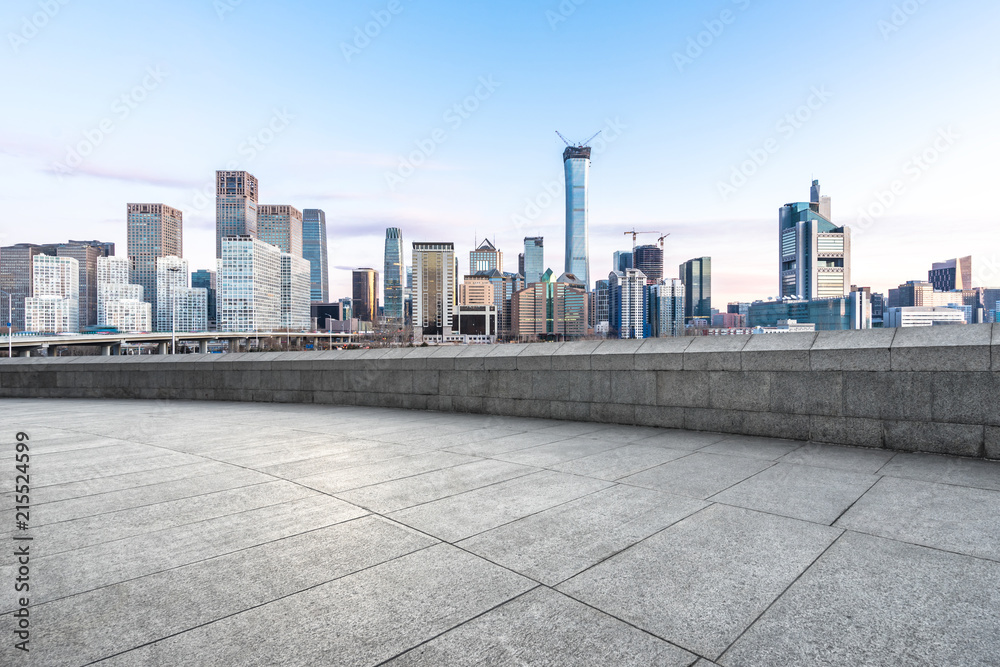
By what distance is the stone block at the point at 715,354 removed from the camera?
7.34m

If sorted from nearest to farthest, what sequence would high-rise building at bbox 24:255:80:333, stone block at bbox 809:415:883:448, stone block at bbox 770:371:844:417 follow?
stone block at bbox 809:415:883:448
stone block at bbox 770:371:844:417
high-rise building at bbox 24:255:80:333

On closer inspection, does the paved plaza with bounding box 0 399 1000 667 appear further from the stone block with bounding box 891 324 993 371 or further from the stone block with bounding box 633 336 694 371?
the stone block with bounding box 633 336 694 371

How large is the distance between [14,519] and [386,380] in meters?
7.05

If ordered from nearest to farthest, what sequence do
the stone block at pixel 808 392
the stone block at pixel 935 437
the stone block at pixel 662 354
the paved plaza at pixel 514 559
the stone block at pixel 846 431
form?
the paved plaza at pixel 514 559, the stone block at pixel 935 437, the stone block at pixel 846 431, the stone block at pixel 808 392, the stone block at pixel 662 354

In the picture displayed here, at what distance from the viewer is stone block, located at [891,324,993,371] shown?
570 centimetres

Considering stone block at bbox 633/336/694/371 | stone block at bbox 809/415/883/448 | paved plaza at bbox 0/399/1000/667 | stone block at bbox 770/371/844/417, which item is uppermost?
stone block at bbox 633/336/694/371

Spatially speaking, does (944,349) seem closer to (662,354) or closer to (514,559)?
(662,354)

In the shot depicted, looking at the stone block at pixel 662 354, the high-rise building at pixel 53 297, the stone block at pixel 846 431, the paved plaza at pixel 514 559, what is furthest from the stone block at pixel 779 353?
the high-rise building at pixel 53 297

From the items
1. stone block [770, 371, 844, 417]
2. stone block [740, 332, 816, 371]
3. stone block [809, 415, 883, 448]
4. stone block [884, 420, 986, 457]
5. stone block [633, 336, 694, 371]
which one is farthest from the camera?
stone block [633, 336, 694, 371]

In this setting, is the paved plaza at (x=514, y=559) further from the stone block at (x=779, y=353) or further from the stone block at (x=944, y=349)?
the stone block at (x=779, y=353)

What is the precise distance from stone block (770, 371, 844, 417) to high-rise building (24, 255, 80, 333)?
209 meters

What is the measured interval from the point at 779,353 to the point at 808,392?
2.01 ft

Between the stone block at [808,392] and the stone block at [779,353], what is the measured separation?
115 mm

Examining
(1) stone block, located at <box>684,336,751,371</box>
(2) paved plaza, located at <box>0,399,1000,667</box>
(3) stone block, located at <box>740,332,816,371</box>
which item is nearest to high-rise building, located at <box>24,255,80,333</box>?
(2) paved plaza, located at <box>0,399,1000,667</box>
